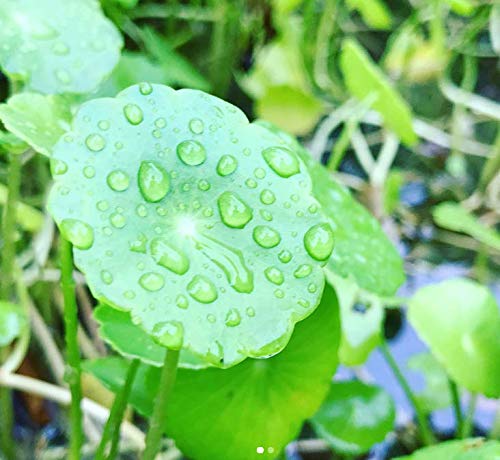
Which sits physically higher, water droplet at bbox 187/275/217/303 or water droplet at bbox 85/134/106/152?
water droplet at bbox 85/134/106/152

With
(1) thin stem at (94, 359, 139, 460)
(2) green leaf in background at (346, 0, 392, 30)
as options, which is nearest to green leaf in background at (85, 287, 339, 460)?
(1) thin stem at (94, 359, 139, 460)

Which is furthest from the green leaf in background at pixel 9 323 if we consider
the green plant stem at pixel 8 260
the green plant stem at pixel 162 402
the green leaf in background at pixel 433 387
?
the green leaf in background at pixel 433 387

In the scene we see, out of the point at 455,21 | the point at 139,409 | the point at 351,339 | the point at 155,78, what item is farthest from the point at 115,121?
the point at 455,21

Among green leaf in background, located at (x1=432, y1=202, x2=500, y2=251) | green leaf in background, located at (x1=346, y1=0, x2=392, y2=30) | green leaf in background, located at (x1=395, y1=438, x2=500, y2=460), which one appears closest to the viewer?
green leaf in background, located at (x1=395, y1=438, x2=500, y2=460)

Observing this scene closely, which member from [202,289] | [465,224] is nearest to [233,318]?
[202,289]

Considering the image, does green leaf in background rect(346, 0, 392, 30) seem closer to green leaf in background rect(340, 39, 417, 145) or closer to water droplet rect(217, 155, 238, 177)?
green leaf in background rect(340, 39, 417, 145)

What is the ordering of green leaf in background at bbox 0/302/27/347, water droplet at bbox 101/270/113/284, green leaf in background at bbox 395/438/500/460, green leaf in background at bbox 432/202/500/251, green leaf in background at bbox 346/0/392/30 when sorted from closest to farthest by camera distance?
water droplet at bbox 101/270/113/284
green leaf in background at bbox 395/438/500/460
green leaf in background at bbox 0/302/27/347
green leaf in background at bbox 432/202/500/251
green leaf in background at bbox 346/0/392/30
